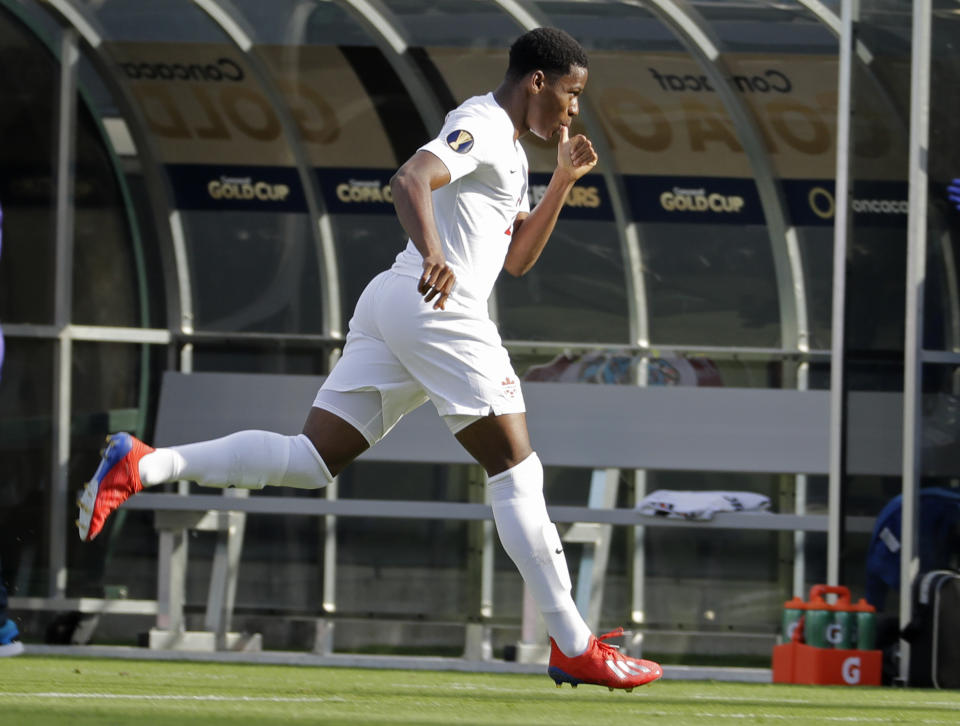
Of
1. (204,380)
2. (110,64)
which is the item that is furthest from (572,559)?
(110,64)

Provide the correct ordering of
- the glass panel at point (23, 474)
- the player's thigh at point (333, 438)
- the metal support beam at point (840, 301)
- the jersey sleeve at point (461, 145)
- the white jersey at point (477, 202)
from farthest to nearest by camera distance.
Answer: the glass panel at point (23, 474) → the metal support beam at point (840, 301) → the player's thigh at point (333, 438) → the white jersey at point (477, 202) → the jersey sleeve at point (461, 145)

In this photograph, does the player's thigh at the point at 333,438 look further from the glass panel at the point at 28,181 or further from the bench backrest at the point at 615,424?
the glass panel at the point at 28,181

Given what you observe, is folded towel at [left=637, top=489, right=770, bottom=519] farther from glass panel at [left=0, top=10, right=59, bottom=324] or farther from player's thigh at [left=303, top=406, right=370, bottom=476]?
player's thigh at [left=303, top=406, right=370, bottom=476]

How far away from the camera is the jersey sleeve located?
4188mm

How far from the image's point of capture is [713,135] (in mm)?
10648

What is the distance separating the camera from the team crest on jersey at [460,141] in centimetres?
423

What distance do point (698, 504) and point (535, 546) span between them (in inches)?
207

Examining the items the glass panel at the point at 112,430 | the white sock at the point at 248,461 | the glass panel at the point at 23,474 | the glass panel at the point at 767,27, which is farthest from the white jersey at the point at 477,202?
the glass panel at the point at 112,430

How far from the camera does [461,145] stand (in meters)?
4.24

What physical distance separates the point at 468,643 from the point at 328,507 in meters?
1.73

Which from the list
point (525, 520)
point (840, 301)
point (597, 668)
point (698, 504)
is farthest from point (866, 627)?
point (525, 520)

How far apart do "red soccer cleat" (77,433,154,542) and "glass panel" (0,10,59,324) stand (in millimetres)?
6162

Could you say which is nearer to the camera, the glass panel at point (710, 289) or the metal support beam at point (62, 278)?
the metal support beam at point (62, 278)

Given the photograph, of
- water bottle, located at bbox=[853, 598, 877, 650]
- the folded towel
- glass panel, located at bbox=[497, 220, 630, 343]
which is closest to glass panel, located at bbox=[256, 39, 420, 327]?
glass panel, located at bbox=[497, 220, 630, 343]
